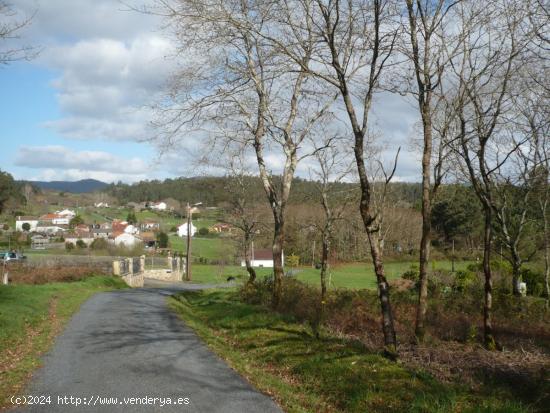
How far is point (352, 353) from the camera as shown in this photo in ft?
32.2

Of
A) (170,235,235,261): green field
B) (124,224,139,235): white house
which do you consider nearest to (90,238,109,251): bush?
(170,235,235,261): green field

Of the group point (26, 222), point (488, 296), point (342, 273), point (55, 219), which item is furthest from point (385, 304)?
point (55, 219)

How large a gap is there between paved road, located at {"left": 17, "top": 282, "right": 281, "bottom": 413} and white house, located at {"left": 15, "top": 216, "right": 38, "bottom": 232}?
310 ft

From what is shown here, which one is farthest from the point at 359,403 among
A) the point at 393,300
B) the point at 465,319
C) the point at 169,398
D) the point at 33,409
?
the point at 393,300

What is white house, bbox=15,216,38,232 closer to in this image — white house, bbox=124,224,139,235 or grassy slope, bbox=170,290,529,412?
white house, bbox=124,224,139,235

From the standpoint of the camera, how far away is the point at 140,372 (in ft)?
28.7

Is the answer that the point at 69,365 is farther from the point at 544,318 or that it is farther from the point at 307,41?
the point at 544,318

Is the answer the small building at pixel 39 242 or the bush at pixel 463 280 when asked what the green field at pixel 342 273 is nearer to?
the bush at pixel 463 280

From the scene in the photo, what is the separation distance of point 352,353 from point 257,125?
9.80 m

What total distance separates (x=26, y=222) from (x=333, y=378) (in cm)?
10792

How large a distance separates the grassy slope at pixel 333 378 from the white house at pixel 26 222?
96.4 meters

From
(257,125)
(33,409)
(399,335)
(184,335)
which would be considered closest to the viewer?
(33,409)

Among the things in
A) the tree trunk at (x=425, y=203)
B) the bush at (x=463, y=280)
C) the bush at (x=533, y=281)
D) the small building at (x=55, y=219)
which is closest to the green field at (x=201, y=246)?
the small building at (x=55, y=219)

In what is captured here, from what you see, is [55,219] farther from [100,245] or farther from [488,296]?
[488,296]
